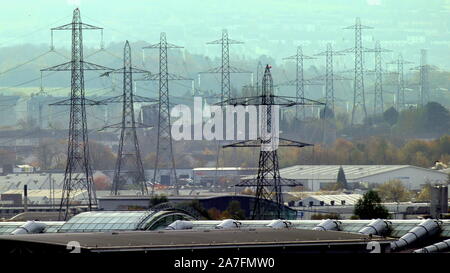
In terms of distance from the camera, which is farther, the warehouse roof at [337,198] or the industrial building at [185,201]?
the warehouse roof at [337,198]

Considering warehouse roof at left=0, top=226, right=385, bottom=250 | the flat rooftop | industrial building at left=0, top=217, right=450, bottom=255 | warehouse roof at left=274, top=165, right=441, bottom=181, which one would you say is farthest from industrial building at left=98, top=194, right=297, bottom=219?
the flat rooftop

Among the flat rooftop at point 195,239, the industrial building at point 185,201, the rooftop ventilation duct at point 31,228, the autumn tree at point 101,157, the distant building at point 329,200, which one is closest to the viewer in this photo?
the flat rooftop at point 195,239

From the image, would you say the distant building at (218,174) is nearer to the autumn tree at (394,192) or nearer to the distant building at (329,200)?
the autumn tree at (394,192)

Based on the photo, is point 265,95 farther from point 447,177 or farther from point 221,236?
Result: point 447,177

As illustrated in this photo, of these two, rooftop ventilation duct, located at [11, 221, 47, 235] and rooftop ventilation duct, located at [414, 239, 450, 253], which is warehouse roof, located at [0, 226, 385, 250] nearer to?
rooftop ventilation duct, located at [414, 239, 450, 253]

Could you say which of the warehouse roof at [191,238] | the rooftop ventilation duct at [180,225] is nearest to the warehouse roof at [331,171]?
the rooftop ventilation duct at [180,225]

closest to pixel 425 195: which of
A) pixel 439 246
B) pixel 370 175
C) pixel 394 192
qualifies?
pixel 394 192
